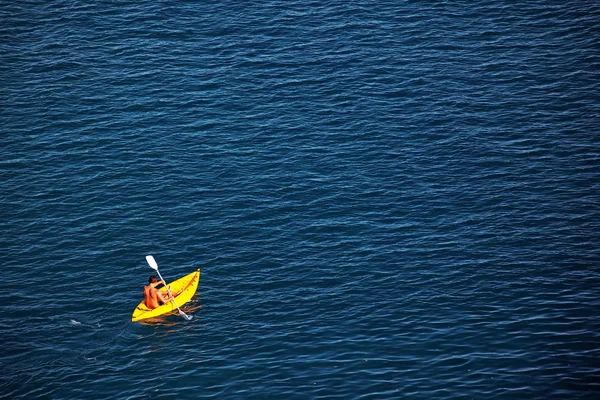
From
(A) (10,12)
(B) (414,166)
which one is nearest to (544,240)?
(B) (414,166)

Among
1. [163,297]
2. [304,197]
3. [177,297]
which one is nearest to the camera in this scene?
[163,297]

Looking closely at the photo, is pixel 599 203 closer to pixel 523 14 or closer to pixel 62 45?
pixel 523 14

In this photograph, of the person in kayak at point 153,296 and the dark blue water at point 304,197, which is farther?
the person in kayak at point 153,296

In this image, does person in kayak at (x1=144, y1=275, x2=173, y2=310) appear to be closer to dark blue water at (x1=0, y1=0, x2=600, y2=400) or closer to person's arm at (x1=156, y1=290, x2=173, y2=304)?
person's arm at (x1=156, y1=290, x2=173, y2=304)

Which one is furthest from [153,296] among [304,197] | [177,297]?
[304,197]

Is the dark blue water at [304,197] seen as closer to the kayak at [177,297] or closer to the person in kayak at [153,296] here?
the kayak at [177,297]

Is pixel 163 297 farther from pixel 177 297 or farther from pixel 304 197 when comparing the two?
pixel 304 197

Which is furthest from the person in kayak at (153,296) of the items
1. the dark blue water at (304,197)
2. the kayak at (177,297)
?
the dark blue water at (304,197)
